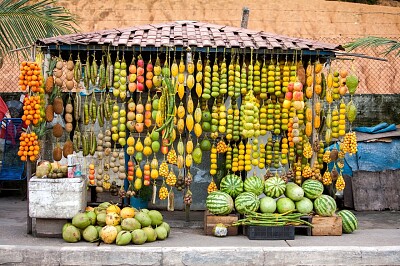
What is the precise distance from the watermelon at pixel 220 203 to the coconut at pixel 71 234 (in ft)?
5.98

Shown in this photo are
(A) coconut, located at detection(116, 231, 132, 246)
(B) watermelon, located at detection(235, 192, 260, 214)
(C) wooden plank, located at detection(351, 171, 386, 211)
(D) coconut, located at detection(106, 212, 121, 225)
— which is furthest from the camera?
(C) wooden plank, located at detection(351, 171, 386, 211)

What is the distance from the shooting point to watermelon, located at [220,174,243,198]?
817 cm

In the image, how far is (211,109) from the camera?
29.2 ft

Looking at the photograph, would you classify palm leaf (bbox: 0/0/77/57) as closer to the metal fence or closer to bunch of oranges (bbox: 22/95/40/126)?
bunch of oranges (bbox: 22/95/40/126)

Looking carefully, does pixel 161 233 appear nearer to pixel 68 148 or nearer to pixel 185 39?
pixel 68 148

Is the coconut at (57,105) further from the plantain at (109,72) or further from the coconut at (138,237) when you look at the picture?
the coconut at (138,237)

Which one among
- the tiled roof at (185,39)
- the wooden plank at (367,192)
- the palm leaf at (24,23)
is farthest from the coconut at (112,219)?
the wooden plank at (367,192)

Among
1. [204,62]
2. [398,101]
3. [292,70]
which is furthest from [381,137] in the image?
[204,62]

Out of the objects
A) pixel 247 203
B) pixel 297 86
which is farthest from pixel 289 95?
pixel 247 203

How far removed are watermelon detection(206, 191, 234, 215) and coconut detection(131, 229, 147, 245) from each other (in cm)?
109

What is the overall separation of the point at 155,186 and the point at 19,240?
2.13m

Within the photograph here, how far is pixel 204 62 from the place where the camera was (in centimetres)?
886

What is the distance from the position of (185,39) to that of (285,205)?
2739mm

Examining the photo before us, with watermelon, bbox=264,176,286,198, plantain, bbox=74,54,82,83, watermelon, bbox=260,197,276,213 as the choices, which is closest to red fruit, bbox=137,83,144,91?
plantain, bbox=74,54,82,83
